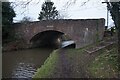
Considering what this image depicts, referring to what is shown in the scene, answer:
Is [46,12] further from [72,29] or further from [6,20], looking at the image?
[72,29]

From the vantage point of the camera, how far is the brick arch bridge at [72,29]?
25.2 metres

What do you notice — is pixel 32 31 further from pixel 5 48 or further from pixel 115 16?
pixel 115 16

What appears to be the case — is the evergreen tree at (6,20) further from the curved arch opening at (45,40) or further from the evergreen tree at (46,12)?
the evergreen tree at (46,12)

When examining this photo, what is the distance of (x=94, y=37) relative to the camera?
2531 centimetres

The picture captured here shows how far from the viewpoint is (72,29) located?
27.5 meters

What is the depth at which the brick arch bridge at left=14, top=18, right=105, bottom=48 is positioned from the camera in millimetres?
25203

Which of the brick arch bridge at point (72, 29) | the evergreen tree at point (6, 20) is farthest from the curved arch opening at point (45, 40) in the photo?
the evergreen tree at point (6, 20)

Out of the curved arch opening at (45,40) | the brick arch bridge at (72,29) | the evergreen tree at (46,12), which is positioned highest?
the evergreen tree at (46,12)

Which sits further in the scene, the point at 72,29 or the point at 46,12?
the point at 46,12

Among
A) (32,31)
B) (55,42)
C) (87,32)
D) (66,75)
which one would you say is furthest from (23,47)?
(66,75)

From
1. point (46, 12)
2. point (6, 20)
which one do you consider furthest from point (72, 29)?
point (46, 12)

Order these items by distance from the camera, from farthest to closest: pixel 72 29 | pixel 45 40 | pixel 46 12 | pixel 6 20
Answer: pixel 46 12, pixel 45 40, pixel 6 20, pixel 72 29

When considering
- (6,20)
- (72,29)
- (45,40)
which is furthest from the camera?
(45,40)

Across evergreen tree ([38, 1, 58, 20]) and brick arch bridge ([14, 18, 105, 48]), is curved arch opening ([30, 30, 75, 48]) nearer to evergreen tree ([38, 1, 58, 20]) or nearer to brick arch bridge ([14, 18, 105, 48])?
brick arch bridge ([14, 18, 105, 48])
